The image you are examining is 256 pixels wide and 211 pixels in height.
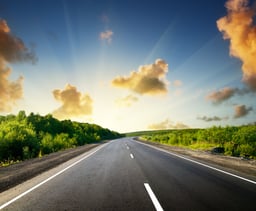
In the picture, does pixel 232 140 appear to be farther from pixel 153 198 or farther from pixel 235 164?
pixel 153 198

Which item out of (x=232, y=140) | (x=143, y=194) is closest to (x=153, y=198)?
(x=143, y=194)

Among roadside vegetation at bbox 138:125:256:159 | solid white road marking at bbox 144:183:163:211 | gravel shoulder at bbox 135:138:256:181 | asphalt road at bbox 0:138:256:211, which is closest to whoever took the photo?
solid white road marking at bbox 144:183:163:211

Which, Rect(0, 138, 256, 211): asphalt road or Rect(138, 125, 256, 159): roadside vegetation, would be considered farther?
Rect(138, 125, 256, 159): roadside vegetation

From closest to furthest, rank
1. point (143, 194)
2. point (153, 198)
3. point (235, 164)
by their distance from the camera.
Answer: point (153, 198) < point (143, 194) < point (235, 164)

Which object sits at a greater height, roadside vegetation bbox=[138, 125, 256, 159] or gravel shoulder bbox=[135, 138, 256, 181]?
roadside vegetation bbox=[138, 125, 256, 159]

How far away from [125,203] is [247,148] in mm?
16999

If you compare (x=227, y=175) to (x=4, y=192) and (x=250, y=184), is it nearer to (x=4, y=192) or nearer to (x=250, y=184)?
(x=250, y=184)

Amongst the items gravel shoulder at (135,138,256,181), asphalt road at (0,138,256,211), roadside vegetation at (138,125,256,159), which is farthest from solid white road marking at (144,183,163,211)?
roadside vegetation at (138,125,256,159)

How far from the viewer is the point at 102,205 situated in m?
5.45

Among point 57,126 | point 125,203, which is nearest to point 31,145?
point 125,203

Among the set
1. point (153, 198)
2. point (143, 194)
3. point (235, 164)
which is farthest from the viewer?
point (235, 164)

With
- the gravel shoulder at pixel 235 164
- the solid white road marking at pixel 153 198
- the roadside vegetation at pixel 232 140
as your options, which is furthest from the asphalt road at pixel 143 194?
the roadside vegetation at pixel 232 140

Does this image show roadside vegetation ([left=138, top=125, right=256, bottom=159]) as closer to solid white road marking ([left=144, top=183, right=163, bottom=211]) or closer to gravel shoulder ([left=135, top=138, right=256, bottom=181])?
gravel shoulder ([left=135, top=138, right=256, bottom=181])

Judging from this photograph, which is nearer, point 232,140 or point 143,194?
point 143,194
